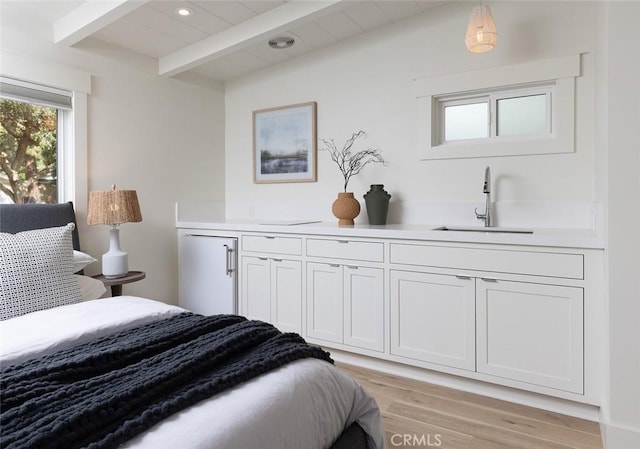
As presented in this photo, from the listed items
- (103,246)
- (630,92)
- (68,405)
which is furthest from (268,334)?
(103,246)

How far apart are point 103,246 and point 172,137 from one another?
112 cm

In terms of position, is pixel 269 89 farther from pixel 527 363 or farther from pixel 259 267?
pixel 527 363

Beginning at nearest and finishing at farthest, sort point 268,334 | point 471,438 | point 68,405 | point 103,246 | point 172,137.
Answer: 1. point 68,405
2. point 268,334
3. point 471,438
4. point 103,246
5. point 172,137

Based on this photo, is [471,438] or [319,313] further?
[319,313]

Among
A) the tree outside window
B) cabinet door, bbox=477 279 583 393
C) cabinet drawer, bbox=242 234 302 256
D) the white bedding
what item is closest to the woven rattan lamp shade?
the tree outside window

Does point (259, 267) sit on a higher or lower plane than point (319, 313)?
higher

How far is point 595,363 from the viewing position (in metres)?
1.96

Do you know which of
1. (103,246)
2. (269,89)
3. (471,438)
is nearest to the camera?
(471,438)

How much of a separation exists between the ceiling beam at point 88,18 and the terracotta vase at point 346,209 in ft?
5.89

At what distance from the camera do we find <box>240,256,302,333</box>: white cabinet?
9.50ft

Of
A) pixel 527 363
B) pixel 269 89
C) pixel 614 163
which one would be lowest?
pixel 527 363

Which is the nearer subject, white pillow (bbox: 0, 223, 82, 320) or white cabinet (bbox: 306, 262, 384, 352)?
white pillow (bbox: 0, 223, 82, 320)

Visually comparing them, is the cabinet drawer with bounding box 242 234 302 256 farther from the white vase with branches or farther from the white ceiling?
the white ceiling

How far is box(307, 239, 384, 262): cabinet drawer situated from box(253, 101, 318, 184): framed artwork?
0.92m
